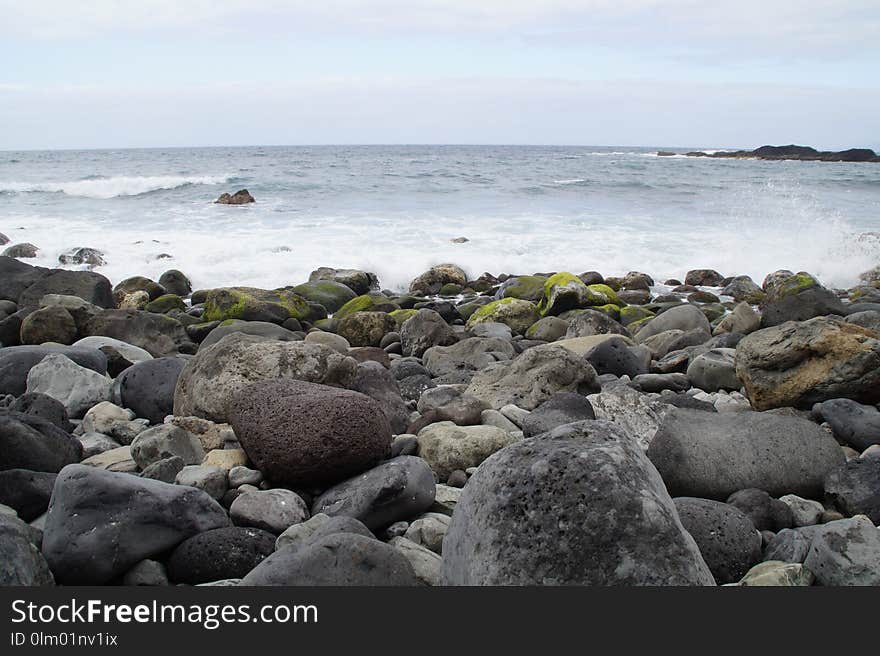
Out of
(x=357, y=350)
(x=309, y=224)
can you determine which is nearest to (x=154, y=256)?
(x=309, y=224)

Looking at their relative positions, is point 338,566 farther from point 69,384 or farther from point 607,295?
point 607,295

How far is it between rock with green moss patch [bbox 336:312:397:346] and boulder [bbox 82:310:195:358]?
1749 mm

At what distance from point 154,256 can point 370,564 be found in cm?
1326

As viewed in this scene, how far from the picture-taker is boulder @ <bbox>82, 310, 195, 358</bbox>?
8148 mm

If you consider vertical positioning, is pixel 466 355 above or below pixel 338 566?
below

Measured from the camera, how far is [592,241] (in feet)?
54.5

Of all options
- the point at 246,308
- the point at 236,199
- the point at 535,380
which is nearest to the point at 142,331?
the point at 246,308

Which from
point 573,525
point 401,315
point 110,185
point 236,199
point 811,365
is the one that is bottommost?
point 401,315

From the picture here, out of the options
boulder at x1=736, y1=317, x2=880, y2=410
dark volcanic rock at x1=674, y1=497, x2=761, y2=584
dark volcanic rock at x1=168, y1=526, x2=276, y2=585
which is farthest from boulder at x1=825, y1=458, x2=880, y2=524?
dark volcanic rock at x1=168, y1=526, x2=276, y2=585

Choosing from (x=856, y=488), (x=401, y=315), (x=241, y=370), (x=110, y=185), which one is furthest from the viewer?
(x=110, y=185)

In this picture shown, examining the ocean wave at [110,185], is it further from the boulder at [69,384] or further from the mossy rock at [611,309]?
the boulder at [69,384]

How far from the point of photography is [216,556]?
3.13 m

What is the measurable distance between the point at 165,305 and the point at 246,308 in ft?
7.01

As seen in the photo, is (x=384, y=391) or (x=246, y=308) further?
(x=246, y=308)
